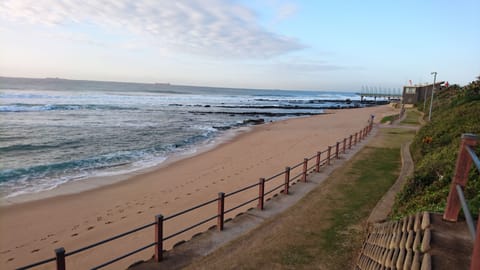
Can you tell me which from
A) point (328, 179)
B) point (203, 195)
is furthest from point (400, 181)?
point (203, 195)

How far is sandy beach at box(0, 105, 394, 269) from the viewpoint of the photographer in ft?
26.1

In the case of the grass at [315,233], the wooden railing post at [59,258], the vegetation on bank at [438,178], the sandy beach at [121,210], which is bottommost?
the sandy beach at [121,210]

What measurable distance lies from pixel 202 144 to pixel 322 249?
62.7 feet

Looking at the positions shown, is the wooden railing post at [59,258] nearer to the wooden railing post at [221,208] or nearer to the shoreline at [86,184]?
the wooden railing post at [221,208]

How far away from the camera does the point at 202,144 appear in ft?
81.9

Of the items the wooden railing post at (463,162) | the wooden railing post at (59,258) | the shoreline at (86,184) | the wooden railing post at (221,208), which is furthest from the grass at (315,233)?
the shoreline at (86,184)

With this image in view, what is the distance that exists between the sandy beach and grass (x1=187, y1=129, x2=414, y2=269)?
89.9 inches

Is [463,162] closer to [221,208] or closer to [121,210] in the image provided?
[221,208]

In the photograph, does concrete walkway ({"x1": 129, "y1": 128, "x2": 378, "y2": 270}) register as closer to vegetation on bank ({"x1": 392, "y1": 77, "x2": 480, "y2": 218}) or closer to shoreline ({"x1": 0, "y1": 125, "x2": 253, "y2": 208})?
vegetation on bank ({"x1": 392, "y1": 77, "x2": 480, "y2": 218})

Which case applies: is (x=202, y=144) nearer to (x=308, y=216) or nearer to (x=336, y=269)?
(x=308, y=216)

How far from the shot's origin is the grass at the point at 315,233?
6.02 metres

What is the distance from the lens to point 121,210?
10.7 metres

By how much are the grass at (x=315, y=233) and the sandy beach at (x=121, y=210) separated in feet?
7.49

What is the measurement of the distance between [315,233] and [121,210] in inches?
264
